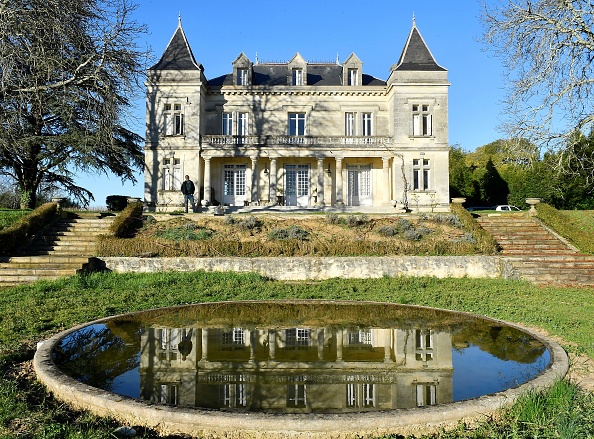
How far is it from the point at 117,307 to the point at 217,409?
20.4 ft

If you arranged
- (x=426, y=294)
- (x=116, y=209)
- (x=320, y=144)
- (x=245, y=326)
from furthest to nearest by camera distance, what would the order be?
(x=320, y=144) → (x=116, y=209) → (x=426, y=294) → (x=245, y=326)

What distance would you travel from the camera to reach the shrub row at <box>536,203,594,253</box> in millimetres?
15344

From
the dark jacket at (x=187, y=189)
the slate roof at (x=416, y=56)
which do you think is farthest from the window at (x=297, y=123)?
the dark jacket at (x=187, y=189)

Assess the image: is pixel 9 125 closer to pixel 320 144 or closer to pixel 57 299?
pixel 57 299

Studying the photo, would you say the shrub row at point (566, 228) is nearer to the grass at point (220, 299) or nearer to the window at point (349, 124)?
the grass at point (220, 299)

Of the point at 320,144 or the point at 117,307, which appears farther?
the point at 320,144

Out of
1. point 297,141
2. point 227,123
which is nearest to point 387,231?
point 297,141

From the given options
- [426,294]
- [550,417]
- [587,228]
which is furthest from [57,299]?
[587,228]

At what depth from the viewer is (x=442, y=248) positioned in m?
15.5

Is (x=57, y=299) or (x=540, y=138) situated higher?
(x=540, y=138)

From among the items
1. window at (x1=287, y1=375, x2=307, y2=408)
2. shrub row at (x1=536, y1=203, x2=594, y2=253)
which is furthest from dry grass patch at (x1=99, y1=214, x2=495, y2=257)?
window at (x1=287, y1=375, x2=307, y2=408)

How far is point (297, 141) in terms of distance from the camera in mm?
29156

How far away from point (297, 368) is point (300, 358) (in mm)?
420

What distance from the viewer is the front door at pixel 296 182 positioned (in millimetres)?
30562
